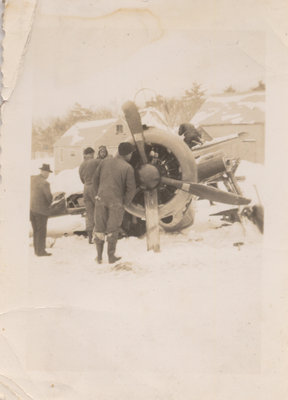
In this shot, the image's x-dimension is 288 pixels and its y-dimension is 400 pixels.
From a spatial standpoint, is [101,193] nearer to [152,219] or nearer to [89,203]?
[89,203]

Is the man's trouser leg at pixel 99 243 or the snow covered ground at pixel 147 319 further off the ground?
the man's trouser leg at pixel 99 243

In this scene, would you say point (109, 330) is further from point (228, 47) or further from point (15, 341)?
point (228, 47)

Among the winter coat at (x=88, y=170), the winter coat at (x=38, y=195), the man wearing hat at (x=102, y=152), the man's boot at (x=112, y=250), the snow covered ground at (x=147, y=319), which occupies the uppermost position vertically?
the man wearing hat at (x=102, y=152)

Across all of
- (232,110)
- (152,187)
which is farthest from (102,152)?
(232,110)

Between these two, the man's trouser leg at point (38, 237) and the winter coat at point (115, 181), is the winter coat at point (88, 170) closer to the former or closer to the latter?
the winter coat at point (115, 181)

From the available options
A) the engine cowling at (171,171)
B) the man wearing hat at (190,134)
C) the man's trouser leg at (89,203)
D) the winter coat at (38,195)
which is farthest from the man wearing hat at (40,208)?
the man wearing hat at (190,134)

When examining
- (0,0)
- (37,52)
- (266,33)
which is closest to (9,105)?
(37,52)
